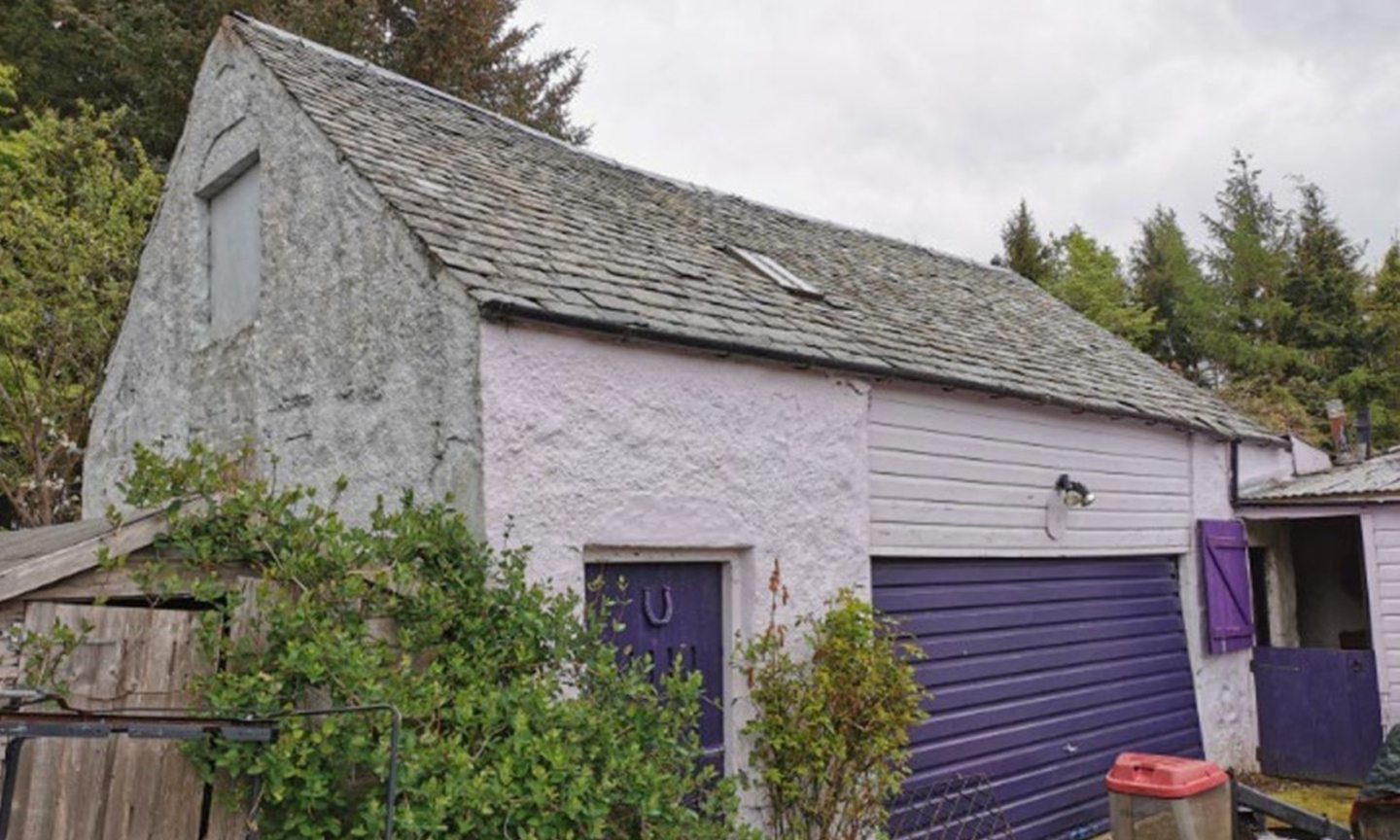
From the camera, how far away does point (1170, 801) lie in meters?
5.90

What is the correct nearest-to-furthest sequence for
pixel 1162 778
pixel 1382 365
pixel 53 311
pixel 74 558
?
pixel 74 558, pixel 1162 778, pixel 53 311, pixel 1382 365

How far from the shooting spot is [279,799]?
11.9ft

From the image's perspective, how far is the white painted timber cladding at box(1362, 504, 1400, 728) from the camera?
9883mm

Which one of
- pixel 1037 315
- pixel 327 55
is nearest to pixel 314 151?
pixel 327 55

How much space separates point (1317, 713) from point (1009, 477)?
500 cm

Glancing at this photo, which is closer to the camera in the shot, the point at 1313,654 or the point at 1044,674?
the point at 1044,674

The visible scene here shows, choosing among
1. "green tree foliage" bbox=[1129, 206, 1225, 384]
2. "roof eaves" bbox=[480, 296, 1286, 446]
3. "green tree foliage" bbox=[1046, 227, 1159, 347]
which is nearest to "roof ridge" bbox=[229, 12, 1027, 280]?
"roof eaves" bbox=[480, 296, 1286, 446]

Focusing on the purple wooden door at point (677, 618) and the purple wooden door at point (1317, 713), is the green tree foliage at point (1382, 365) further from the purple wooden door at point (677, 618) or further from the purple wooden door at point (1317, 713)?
the purple wooden door at point (677, 618)

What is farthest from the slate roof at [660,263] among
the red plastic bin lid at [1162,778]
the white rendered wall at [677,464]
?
the red plastic bin lid at [1162,778]

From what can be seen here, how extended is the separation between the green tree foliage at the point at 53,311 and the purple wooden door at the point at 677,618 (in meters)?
10.3

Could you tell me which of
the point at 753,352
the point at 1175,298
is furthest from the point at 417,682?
the point at 1175,298

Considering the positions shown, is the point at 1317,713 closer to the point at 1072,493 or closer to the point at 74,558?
the point at 1072,493

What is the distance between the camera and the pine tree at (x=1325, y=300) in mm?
28531

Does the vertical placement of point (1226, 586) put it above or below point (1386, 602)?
above
